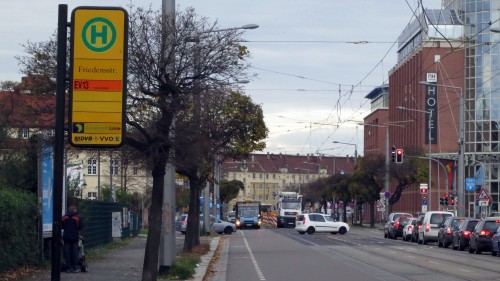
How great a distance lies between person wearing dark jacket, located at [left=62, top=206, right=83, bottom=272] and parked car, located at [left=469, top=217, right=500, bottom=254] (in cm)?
2115

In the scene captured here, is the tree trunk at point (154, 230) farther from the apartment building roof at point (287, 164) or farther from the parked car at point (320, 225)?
the apartment building roof at point (287, 164)

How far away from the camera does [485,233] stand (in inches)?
1513

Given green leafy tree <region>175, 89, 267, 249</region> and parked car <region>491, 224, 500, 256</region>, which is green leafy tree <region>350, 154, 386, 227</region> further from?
green leafy tree <region>175, 89, 267, 249</region>

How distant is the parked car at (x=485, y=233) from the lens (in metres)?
38.3

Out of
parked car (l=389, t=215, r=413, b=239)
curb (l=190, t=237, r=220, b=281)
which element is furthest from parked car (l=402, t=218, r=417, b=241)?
curb (l=190, t=237, r=220, b=281)

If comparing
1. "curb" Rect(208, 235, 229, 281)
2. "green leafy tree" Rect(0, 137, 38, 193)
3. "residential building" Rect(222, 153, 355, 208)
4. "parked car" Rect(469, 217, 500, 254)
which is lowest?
"curb" Rect(208, 235, 229, 281)

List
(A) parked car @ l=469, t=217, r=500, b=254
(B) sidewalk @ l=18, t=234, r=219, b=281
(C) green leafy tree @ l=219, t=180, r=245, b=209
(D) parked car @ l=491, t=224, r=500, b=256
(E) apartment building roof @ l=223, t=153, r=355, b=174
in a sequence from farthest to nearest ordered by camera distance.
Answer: (E) apartment building roof @ l=223, t=153, r=355, b=174 < (C) green leafy tree @ l=219, t=180, r=245, b=209 < (A) parked car @ l=469, t=217, r=500, b=254 < (D) parked car @ l=491, t=224, r=500, b=256 < (B) sidewalk @ l=18, t=234, r=219, b=281

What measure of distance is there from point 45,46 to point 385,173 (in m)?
70.9

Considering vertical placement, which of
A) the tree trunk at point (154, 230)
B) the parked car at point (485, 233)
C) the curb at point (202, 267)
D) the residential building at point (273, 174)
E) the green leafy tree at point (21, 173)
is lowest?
the curb at point (202, 267)

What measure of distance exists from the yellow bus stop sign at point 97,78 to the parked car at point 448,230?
3735 cm

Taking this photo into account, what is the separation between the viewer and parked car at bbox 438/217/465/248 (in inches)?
1774

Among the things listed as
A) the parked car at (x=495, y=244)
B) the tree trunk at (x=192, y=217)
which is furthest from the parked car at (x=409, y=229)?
the tree trunk at (x=192, y=217)

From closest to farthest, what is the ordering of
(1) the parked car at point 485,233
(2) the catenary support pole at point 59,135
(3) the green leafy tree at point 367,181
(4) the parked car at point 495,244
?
(2) the catenary support pole at point 59,135 < (4) the parked car at point 495,244 < (1) the parked car at point 485,233 < (3) the green leafy tree at point 367,181

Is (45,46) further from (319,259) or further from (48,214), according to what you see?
(319,259)
